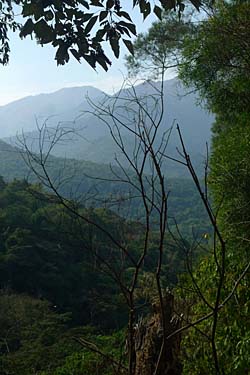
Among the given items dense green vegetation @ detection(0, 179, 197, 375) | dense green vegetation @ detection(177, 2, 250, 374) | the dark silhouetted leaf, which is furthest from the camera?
dense green vegetation @ detection(0, 179, 197, 375)

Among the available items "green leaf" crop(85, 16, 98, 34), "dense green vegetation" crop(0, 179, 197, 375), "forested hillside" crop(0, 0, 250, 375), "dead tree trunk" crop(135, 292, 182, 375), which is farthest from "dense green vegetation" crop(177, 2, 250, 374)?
"dense green vegetation" crop(0, 179, 197, 375)

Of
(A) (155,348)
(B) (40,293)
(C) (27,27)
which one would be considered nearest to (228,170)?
(A) (155,348)

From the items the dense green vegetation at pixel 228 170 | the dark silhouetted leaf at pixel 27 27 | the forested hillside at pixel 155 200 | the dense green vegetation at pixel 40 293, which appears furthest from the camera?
the dense green vegetation at pixel 40 293

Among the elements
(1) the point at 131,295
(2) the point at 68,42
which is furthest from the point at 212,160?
(1) the point at 131,295

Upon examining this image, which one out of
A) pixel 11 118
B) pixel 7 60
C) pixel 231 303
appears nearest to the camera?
pixel 7 60

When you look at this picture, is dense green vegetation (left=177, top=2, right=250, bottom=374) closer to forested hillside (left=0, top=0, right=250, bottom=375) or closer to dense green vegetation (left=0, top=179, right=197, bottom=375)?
forested hillside (left=0, top=0, right=250, bottom=375)

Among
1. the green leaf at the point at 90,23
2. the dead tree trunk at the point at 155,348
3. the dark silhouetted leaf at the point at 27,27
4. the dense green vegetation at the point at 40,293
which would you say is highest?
the green leaf at the point at 90,23

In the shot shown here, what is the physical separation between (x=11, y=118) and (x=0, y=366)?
86.6 m

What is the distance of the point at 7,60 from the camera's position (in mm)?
1899

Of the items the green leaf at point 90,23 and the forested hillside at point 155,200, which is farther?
the green leaf at point 90,23

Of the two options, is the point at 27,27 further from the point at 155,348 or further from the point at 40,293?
the point at 40,293

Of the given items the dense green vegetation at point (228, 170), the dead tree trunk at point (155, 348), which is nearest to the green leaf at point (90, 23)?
the dead tree trunk at point (155, 348)

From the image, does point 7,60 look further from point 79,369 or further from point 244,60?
point 79,369

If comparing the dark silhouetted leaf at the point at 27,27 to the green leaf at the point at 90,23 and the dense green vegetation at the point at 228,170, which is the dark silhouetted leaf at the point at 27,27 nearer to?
the green leaf at the point at 90,23
